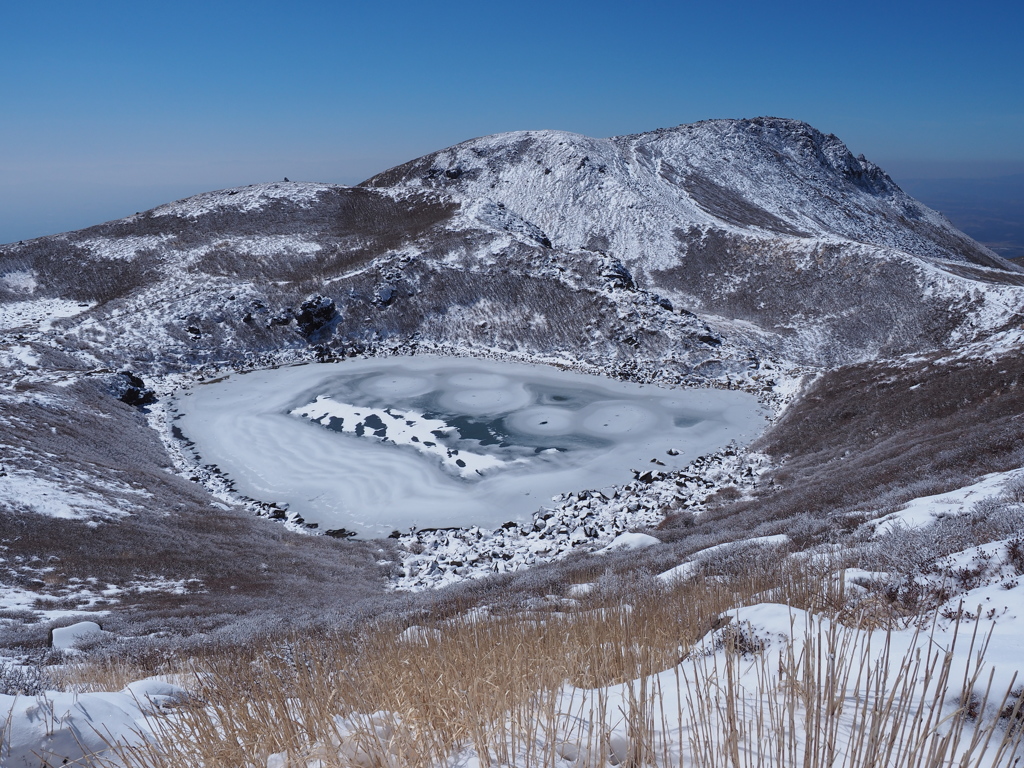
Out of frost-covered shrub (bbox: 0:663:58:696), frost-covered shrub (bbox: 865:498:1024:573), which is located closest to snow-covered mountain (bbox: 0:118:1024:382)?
frost-covered shrub (bbox: 865:498:1024:573)

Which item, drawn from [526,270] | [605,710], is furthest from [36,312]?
[605,710]

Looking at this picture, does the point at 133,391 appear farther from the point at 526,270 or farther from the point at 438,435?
the point at 526,270

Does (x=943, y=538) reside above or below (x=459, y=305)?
below

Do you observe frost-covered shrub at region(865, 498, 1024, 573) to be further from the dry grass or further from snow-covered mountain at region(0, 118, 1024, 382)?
snow-covered mountain at region(0, 118, 1024, 382)

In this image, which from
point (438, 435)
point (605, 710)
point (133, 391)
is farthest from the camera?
point (133, 391)

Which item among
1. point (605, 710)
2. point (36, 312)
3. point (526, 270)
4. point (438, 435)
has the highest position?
point (526, 270)

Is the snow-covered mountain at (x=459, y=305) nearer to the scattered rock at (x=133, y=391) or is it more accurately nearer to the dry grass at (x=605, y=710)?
the scattered rock at (x=133, y=391)

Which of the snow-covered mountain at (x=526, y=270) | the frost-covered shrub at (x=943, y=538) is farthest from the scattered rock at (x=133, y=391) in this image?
the frost-covered shrub at (x=943, y=538)
